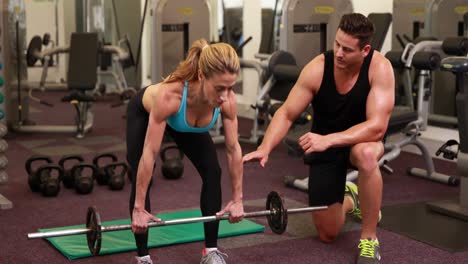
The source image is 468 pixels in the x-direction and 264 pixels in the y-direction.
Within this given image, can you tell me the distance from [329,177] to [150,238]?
878mm

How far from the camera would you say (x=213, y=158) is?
98.6 inches

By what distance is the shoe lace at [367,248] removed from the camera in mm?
2675

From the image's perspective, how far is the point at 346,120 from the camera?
281cm

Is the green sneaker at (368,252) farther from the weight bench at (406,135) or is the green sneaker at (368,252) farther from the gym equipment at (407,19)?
the gym equipment at (407,19)

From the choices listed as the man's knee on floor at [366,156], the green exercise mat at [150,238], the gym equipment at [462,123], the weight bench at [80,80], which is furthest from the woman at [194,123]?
the weight bench at [80,80]

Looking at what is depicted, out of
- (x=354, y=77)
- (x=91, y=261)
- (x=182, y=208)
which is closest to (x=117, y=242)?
(x=91, y=261)

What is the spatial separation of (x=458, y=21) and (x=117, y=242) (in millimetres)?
3865

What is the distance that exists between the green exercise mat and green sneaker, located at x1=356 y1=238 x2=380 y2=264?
2.13 ft

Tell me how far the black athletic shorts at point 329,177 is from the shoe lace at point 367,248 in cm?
29

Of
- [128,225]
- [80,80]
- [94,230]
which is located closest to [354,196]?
[128,225]

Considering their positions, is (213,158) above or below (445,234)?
above

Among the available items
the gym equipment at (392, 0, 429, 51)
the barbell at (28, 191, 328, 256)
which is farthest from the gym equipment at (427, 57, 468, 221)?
the gym equipment at (392, 0, 429, 51)

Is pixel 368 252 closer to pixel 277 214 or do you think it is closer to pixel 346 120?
pixel 277 214

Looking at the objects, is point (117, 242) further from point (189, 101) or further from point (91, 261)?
point (189, 101)
